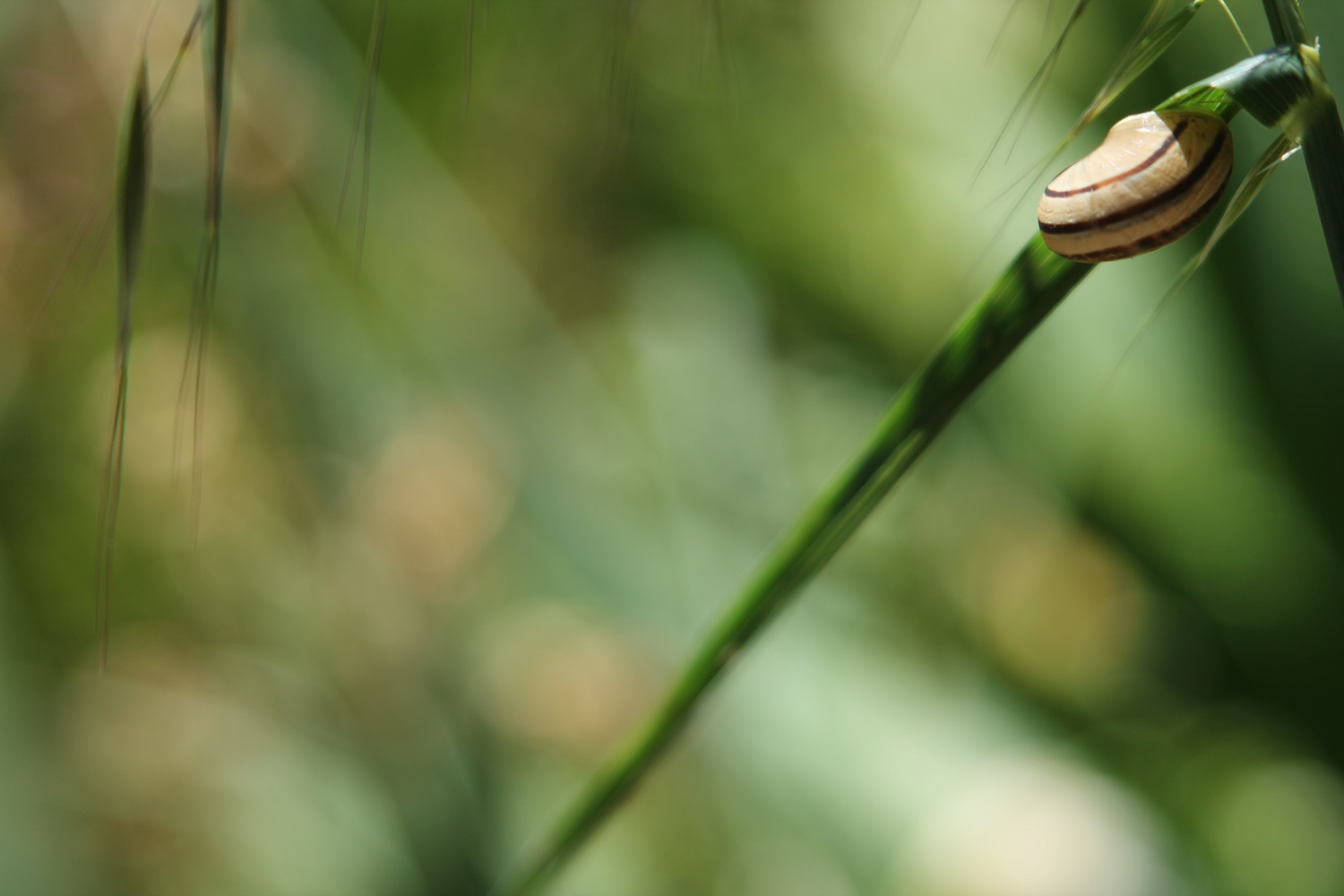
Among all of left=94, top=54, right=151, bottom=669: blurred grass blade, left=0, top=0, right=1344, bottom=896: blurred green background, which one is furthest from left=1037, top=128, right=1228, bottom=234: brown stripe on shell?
left=0, top=0, right=1344, bottom=896: blurred green background

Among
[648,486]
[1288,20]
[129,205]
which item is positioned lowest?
[648,486]

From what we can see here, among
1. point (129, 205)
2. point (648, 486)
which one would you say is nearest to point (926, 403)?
point (129, 205)

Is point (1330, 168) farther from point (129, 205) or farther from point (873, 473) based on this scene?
point (129, 205)

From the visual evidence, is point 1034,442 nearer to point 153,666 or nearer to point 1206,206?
point 1206,206

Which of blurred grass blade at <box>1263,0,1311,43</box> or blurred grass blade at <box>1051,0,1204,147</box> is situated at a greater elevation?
blurred grass blade at <box>1263,0,1311,43</box>

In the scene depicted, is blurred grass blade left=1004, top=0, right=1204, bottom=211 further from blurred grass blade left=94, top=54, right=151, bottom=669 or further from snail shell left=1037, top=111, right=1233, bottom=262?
blurred grass blade left=94, top=54, right=151, bottom=669

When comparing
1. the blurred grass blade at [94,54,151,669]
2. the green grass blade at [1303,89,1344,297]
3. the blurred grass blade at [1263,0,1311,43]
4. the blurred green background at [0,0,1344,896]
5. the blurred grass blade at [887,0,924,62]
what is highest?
the blurred grass blade at [1263,0,1311,43]

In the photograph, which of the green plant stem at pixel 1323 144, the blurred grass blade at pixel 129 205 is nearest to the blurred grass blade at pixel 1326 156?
the green plant stem at pixel 1323 144
